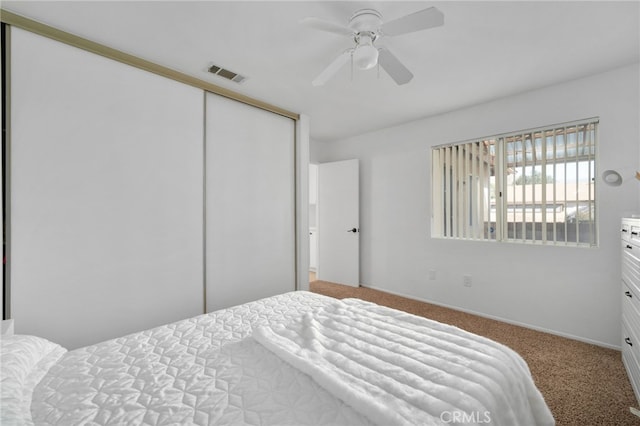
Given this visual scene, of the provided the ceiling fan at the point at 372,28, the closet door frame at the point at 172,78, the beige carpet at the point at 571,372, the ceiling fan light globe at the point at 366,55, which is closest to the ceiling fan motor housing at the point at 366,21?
the ceiling fan at the point at 372,28

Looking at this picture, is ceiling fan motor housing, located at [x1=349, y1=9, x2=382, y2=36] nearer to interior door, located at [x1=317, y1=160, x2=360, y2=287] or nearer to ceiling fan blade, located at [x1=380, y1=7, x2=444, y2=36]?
ceiling fan blade, located at [x1=380, y1=7, x2=444, y2=36]

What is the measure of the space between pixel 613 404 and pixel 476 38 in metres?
2.56

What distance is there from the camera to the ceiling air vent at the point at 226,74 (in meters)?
2.51

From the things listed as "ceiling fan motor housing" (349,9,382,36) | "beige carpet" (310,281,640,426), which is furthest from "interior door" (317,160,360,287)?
"ceiling fan motor housing" (349,9,382,36)

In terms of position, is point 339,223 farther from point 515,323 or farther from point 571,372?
point 571,372

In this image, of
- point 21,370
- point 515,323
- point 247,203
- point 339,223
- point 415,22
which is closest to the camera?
point 21,370

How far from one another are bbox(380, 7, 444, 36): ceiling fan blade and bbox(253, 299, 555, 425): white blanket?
1633mm

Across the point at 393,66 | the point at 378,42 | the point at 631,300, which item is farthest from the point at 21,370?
the point at 631,300

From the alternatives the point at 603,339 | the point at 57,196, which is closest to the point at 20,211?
the point at 57,196

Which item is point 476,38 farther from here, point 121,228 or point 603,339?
point 121,228

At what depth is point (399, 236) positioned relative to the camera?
4.03 meters

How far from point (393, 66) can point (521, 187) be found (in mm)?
2092

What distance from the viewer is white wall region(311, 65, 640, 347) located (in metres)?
2.47

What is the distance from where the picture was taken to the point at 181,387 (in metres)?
1.01
